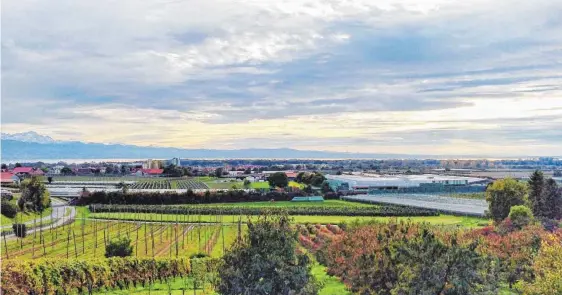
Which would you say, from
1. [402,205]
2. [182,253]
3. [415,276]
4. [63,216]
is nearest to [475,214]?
[402,205]

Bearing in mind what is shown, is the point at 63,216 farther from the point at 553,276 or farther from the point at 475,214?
the point at 553,276

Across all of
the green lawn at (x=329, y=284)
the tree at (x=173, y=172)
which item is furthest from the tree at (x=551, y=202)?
the tree at (x=173, y=172)

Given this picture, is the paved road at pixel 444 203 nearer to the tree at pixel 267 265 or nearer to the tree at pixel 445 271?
the tree at pixel 445 271

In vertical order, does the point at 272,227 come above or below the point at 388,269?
above

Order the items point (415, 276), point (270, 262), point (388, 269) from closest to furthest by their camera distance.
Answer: point (270, 262), point (415, 276), point (388, 269)

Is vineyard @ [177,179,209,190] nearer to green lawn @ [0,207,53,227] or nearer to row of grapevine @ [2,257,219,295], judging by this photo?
green lawn @ [0,207,53,227]
